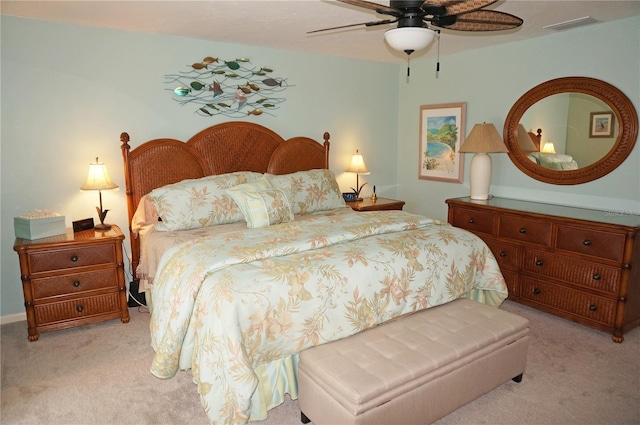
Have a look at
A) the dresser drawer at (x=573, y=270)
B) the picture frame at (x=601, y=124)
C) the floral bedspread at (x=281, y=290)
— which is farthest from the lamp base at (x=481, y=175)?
the floral bedspread at (x=281, y=290)

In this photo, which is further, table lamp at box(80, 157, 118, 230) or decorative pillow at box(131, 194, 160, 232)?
decorative pillow at box(131, 194, 160, 232)

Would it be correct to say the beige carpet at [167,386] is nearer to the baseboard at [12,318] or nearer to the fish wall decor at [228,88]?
the baseboard at [12,318]

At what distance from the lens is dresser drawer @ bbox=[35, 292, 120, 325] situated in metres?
3.07

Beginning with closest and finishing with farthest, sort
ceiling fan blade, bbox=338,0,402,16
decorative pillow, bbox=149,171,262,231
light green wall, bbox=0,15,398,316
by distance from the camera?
1. ceiling fan blade, bbox=338,0,402,16
2. light green wall, bbox=0,15,398,316
3. decorative pillow, bbox=149,171,262,231

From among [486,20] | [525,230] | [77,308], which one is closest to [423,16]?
[486,20]

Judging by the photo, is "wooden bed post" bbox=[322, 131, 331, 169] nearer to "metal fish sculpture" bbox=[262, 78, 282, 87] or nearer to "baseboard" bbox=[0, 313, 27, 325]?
"metal fish sculpture" bbox=[262, 78, 282, 87]

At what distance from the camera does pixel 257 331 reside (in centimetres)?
205

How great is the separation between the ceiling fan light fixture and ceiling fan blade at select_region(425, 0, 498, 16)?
0.12 m

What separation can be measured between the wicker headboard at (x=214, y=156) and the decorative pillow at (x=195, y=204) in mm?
313

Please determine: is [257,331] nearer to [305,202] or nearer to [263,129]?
[305,202]

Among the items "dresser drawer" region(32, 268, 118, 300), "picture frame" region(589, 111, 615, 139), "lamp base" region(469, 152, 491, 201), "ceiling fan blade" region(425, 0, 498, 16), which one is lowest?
"dresser drawer" region(32, 268, 118, 300)

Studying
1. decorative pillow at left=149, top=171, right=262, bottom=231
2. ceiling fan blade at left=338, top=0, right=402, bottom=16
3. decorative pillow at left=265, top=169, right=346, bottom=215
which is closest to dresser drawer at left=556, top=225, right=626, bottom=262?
decorative pillow at left=265, top=169, right=346, bottom=215

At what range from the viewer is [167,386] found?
2523 millimetres

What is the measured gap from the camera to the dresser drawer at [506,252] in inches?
144
